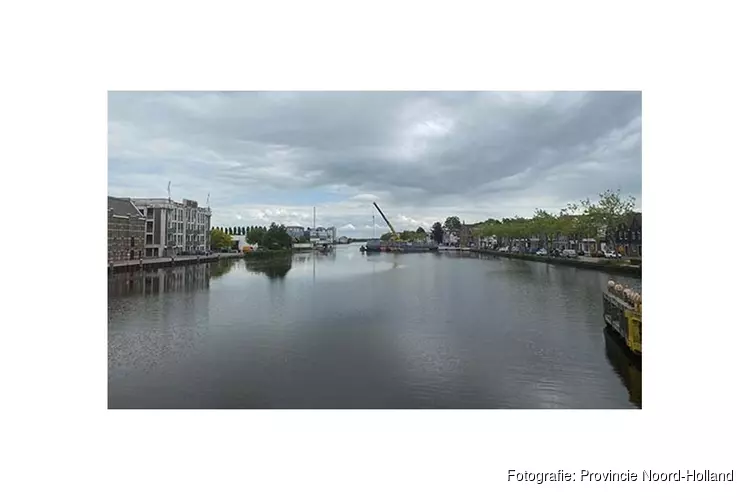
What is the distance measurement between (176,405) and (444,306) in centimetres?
568

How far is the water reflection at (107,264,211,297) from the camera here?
30.8 feet

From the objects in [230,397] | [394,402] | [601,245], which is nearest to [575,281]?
[601,245]

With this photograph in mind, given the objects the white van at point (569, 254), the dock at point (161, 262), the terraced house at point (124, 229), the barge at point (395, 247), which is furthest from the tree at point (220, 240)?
the white van at point (569, 254)

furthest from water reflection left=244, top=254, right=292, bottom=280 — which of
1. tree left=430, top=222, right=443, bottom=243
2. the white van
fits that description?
the white van

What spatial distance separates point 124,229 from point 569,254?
14.8 meters

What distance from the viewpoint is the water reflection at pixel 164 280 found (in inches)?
370

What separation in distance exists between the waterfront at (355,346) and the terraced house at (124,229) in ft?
1.62

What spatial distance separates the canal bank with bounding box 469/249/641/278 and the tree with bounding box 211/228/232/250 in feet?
25.1

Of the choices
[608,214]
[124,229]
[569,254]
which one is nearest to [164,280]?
[124,229]

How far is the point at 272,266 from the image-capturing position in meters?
14.8

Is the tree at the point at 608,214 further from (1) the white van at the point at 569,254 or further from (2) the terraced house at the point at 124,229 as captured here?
(2) the terraced house at the point at 124,229

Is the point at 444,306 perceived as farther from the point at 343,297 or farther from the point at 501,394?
the point at 501,394

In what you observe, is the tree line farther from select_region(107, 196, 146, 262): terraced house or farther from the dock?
select_region(107, 196, 146, 262): terraced house

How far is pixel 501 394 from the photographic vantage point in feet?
16.2
